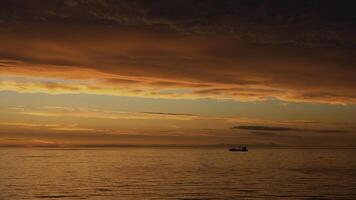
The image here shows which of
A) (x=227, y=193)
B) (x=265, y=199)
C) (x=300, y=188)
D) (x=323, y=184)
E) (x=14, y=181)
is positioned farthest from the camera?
(x=14, y=181)

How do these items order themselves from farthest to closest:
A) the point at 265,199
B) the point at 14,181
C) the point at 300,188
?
the point at 14,181, the point at 300,188, the point at 265,199

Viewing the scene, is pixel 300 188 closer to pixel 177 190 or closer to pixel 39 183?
pixel 177 190

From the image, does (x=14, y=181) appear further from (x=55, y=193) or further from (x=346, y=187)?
(x=346, y=187)

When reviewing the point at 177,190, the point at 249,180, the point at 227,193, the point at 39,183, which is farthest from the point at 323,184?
the point at 39,183

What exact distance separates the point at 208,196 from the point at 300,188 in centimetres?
1462

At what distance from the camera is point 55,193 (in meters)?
56.0

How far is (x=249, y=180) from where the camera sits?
7081 cm

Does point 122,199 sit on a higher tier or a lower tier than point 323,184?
lower

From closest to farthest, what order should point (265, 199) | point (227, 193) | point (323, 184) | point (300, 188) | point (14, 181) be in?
point (265, 199) → point (227, 193) → point (300, 188) → point (323, 184) → point (14, 181)

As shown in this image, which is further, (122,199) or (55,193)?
(55,193)

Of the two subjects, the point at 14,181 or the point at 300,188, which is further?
the point at 14,181

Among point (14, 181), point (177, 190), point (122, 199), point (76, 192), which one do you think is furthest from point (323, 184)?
point (14, 181)

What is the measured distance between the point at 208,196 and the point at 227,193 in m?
3.49

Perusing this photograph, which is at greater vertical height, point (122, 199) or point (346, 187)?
point (346, 187)
